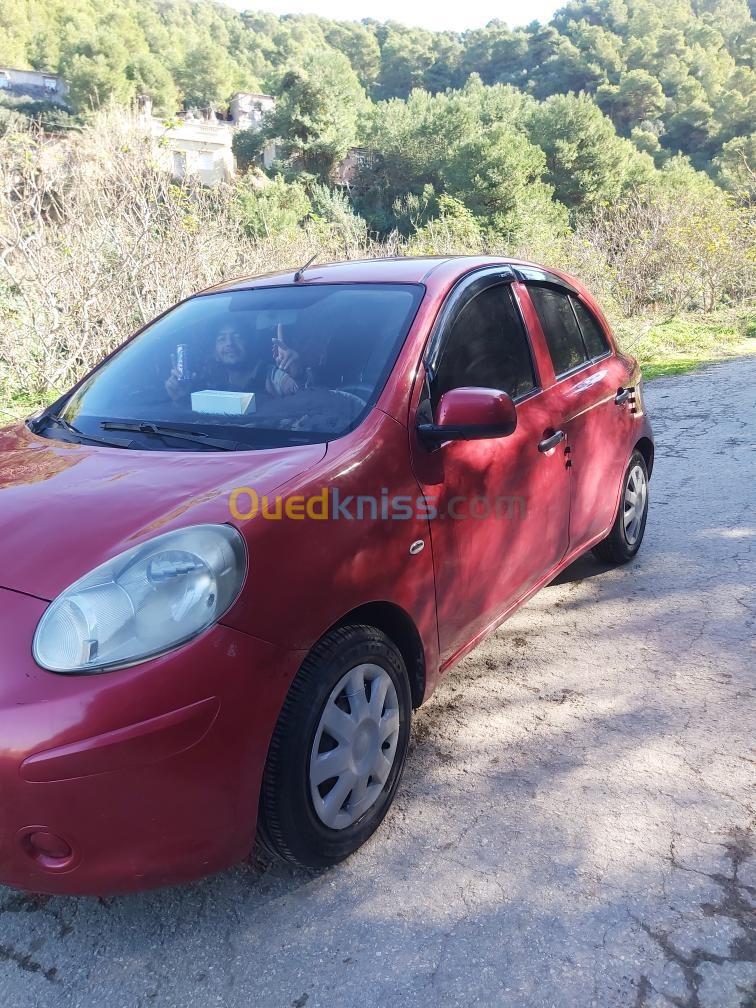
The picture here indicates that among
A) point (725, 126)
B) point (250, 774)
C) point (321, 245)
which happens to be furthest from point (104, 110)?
point (725, 126)

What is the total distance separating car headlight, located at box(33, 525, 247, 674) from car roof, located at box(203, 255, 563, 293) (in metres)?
1.47

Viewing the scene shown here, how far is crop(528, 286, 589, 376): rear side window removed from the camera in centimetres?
330

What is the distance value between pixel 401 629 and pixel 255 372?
107 cm

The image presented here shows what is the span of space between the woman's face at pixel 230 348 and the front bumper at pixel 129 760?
131 centimetres

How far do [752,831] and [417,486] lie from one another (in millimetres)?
1429

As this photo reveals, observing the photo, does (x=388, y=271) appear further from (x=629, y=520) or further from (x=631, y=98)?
(x=631, y=98)

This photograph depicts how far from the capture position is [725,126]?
62906 millimetres

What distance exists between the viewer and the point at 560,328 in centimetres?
346

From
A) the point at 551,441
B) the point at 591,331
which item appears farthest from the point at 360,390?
the point at 591,331

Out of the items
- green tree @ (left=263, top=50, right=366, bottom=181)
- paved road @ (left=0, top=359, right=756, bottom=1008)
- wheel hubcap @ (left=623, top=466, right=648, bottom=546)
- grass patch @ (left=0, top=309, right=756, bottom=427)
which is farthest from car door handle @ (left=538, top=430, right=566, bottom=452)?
green tree @ (left=263, top=50, right=366, bottom=181)

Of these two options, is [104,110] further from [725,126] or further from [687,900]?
[725,126]

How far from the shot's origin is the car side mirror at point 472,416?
7.43 ft

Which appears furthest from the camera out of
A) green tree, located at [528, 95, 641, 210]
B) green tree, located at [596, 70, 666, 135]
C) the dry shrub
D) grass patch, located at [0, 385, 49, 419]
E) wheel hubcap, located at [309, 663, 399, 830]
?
green tree, located at [596, 70, 666, 135]

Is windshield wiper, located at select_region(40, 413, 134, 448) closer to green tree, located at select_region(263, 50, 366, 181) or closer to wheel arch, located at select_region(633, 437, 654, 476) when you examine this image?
wheel arch, located at select_region(633, 437, 654, 476)
